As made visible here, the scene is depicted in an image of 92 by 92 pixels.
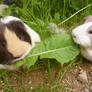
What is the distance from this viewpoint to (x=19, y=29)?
1712 millimetres

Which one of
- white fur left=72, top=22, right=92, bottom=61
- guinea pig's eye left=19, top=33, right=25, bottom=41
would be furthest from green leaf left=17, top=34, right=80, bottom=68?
guinea pig's eye left=19, top=33, right=25, bottom=41

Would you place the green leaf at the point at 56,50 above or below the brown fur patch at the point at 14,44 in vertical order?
below

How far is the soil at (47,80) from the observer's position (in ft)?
5.88

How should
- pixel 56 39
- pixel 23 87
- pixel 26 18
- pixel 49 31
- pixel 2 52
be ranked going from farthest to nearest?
pixel 26 18 < pixel 49 31 < pixel 56 39 < pixel 23 87 < pixel 2 52


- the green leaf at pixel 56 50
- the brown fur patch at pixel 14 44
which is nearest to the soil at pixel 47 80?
the green leaf at pixel 56 50

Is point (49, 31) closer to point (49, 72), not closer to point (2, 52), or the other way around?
point (49, 72)

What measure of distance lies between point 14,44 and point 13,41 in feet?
0.08

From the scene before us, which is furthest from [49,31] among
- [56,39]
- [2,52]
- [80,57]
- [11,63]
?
[2,52]

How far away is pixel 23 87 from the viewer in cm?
→ 178

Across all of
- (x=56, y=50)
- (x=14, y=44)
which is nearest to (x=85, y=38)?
(x=56, y=50)

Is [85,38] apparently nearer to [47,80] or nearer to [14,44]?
[47,80]

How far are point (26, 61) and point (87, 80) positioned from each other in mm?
549

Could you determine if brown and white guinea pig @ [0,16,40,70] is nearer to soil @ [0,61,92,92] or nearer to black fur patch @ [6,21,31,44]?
black fur patch @ [6,21,31,44]

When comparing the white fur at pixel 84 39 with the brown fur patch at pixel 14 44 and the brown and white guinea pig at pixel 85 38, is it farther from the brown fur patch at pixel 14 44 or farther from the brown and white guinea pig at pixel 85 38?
the brown fur patch at pixel 14 44
